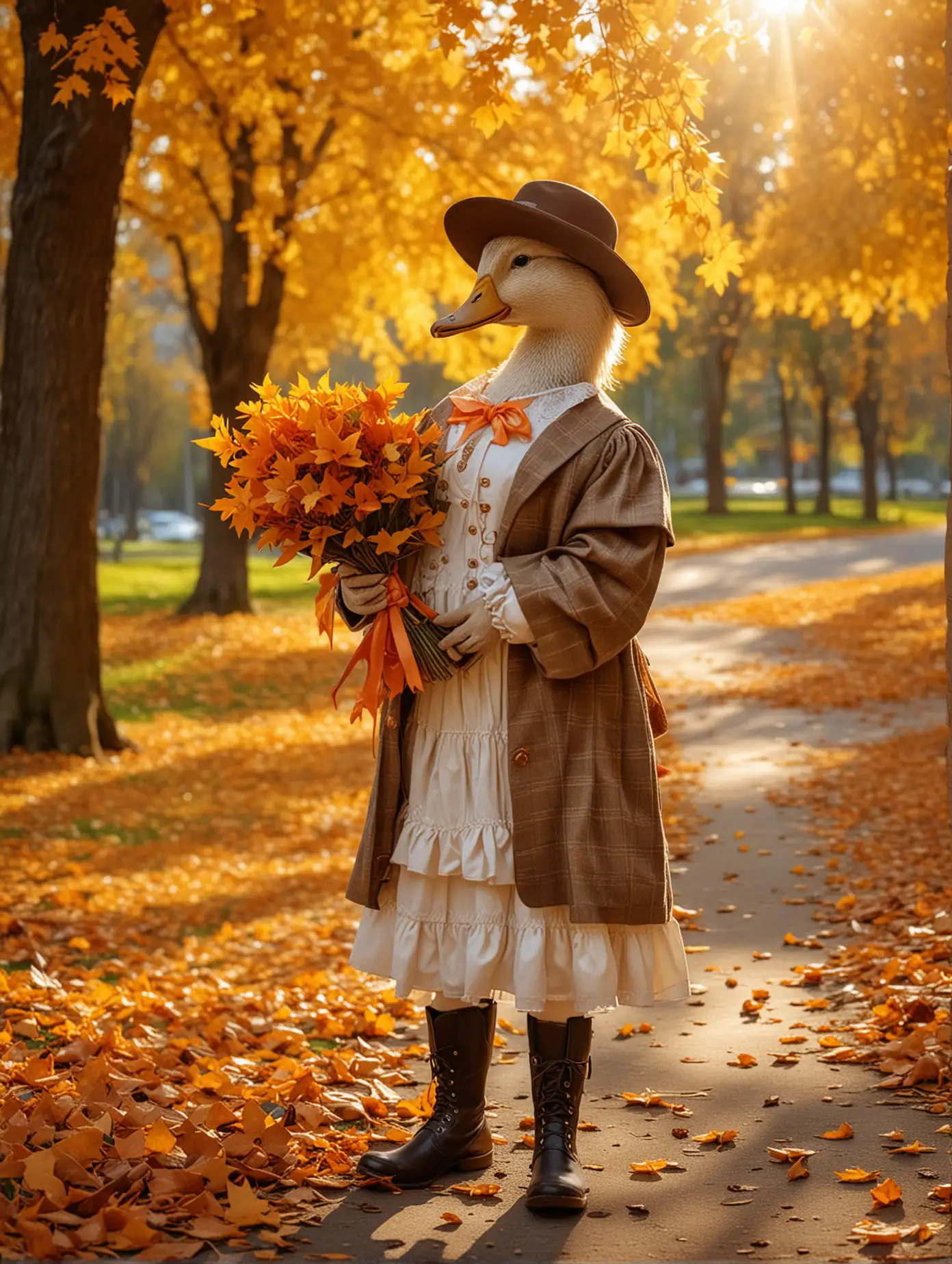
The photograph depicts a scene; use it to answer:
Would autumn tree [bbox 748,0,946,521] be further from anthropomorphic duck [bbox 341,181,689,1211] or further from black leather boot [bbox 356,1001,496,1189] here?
black leather boot [bbox 356,1001,496,1189]

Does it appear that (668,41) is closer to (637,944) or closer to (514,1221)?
(637,944)

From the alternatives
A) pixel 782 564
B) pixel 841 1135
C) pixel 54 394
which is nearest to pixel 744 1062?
pixel 841 1135

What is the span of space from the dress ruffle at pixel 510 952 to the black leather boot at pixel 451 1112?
0.15m

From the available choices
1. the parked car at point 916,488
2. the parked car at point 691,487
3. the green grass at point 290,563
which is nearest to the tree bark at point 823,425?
the green grass at point 290,563

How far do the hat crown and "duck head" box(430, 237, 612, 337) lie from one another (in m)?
0.08

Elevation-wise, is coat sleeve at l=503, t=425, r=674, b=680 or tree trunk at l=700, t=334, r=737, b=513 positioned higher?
tree trunk at l=700, t=334, r=737, b=513

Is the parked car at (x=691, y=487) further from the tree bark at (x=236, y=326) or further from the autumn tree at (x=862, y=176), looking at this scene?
the tree bark at (x=236, y=326)

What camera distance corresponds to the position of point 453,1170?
3.66 metres

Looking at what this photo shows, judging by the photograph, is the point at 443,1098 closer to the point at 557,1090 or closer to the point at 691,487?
the point at 557,1090

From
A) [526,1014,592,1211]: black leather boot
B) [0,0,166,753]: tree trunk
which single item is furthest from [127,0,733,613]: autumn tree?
[526,1014,592,1211]: black leather boot

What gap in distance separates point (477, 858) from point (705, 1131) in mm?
1133

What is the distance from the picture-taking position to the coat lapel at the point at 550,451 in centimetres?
347

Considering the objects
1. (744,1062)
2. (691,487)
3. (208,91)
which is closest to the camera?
(744,1062)

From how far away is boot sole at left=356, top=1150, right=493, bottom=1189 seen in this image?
3.54 metres
